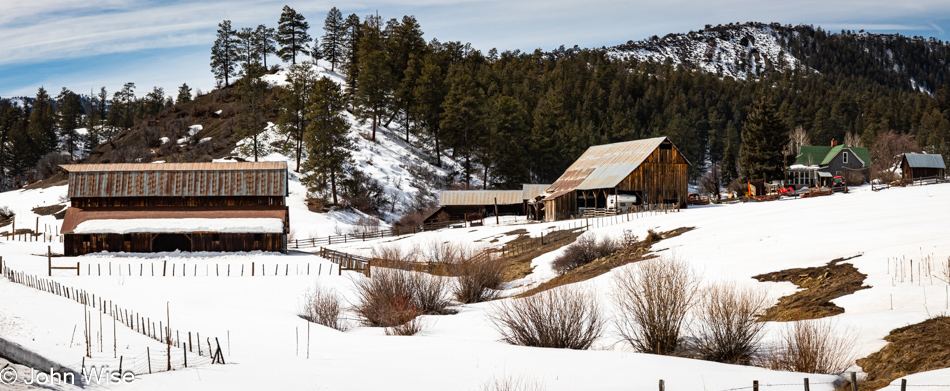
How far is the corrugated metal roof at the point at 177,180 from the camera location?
202 feet

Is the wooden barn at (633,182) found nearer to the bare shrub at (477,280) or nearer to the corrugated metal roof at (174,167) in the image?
the corrugated metal roof at (174,167)

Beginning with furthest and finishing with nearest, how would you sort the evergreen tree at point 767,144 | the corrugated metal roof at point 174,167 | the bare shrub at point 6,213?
the bare shrub at point 6,213 → the evergreen tree at point 767,144 → the corrugated metal roof at point 174,167

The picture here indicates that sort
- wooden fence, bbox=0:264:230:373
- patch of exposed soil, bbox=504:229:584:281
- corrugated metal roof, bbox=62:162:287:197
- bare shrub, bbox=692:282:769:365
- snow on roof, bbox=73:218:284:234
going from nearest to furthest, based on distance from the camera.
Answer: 1. bare shrub, bbox=692:282:769:365
2. wooden fence, bbox=0:264:230:373
3. patch of exposed soil, bbox=504:229:584:281
4. snow on roof, bbox=73:218:284:234
5. corrugated metal roof, bbox=62:162:287:197

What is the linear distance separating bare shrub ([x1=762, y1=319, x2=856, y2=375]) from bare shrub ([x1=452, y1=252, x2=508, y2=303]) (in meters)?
19.0

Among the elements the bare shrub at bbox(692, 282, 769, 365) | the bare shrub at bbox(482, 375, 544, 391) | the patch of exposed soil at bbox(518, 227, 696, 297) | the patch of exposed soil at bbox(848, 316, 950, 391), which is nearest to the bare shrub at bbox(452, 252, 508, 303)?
the patch of exposed soil at bbox(518, 227, 696, 297)

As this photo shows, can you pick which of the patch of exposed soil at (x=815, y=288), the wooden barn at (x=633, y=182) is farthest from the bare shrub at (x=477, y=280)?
the wooden barn at (x=633, y=182)

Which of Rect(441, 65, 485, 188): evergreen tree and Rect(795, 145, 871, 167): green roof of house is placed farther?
Rect(795, 145, 871, 167): green roof of house

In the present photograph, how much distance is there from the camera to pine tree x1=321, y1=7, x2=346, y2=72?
406 feet

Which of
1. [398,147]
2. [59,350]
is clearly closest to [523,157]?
[398,147]

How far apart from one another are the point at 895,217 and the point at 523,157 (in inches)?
2307

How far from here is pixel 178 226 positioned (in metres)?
57.4

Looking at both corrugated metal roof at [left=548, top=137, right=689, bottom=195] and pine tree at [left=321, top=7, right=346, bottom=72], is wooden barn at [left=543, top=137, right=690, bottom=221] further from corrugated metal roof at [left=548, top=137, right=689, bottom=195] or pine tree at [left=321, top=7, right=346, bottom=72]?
pine tree at [left=321, top=7, right=346, bottom=72]

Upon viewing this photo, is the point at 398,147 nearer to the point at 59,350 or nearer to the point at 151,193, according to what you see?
the point at 151,193

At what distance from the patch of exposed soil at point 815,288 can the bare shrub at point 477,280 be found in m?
14.0
